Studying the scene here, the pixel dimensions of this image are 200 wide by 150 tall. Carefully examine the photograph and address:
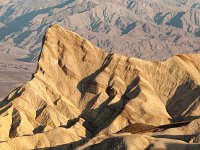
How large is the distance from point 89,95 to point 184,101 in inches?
732

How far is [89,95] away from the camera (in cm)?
9606

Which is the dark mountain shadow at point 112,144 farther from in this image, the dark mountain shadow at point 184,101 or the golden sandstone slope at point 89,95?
the dark mountain shadow at point 184,101

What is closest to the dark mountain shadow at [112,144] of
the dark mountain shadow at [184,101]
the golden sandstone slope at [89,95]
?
the golden sandstone slope at [89,95]

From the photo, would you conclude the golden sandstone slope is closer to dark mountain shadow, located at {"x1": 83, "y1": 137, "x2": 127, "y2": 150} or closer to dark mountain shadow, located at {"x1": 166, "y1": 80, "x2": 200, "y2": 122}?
dark mountain shadow, located at {"x1": 166, "y1": 80, "x2": 200, "y2": 122}

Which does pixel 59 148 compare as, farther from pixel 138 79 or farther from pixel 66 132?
pixel 138 79

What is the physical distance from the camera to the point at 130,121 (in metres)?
85.9

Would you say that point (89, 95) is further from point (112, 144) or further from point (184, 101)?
point (112, 144)

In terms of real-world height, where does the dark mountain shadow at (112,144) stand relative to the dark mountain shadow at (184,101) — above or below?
above

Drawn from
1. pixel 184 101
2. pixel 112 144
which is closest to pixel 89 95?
pixel 184 101

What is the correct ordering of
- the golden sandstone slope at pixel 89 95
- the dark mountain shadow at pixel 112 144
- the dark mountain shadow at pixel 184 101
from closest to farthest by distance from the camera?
the dark mountain shadow at pixel 112 144
the golden sandstone slope at pixel 89 95
the dark mountain shadow at pixel 184 101

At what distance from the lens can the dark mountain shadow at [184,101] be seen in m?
90.5

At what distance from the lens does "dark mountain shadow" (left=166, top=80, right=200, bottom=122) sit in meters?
90.5

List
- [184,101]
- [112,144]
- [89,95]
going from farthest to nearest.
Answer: [89,95] → [184,101] → [112,144]

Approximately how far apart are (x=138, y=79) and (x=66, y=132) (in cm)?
2510
